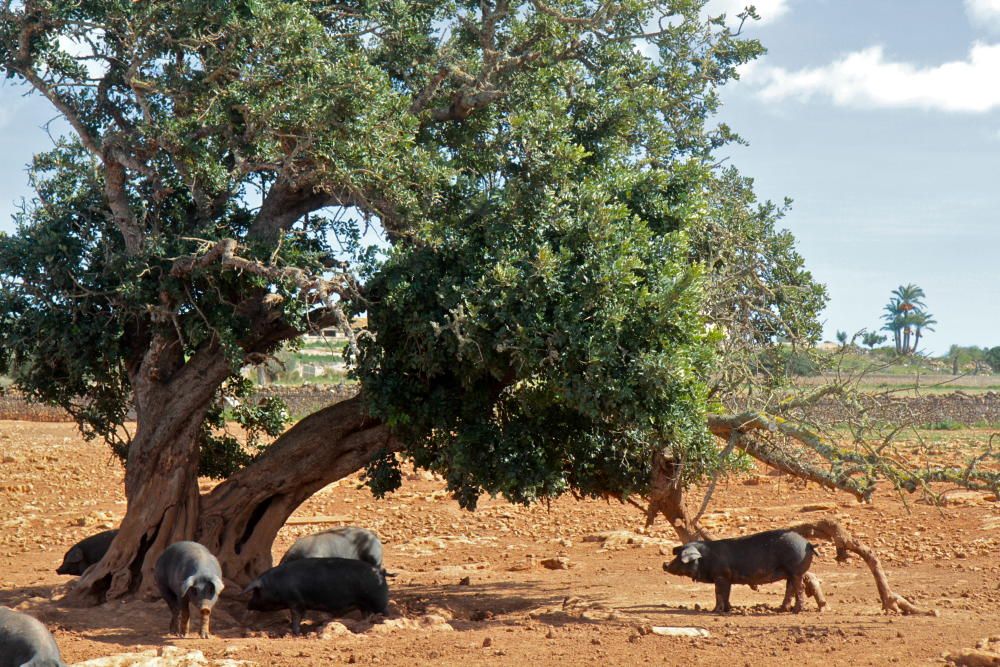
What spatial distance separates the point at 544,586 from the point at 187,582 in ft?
16.7

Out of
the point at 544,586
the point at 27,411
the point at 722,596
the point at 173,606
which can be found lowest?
the point at 544,586

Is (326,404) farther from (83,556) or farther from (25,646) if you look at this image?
(25,646)

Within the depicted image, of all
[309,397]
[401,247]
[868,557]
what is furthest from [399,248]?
[309,397]

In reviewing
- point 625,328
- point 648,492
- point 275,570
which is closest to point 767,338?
point 648,492

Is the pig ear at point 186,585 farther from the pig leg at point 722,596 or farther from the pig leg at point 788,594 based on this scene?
the pig leg at point 788,594

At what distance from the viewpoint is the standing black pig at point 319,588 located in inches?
404

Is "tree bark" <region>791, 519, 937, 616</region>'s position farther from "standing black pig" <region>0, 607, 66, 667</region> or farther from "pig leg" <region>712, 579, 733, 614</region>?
"standing black pig" <region>0, 607, 66, 667</region>

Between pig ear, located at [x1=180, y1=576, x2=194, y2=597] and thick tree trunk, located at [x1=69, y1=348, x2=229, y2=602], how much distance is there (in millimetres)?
1901

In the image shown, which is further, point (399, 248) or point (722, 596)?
point (722, 596)

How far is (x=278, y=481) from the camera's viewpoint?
11586 mm

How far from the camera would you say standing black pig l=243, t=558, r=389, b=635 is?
404 inches

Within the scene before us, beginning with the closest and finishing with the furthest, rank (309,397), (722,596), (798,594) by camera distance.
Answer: (798,594) < (722,596) < (309,397)

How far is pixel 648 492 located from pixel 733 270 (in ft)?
9.38

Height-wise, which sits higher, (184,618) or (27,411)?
(27,411)
